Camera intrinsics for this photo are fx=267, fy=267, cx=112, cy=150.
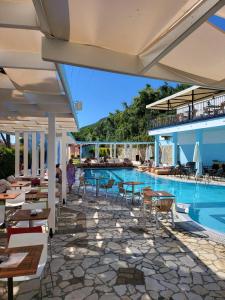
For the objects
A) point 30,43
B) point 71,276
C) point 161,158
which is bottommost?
point 71,276

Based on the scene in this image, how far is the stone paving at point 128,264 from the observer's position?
12.3ft

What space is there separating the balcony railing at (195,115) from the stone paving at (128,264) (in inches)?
446

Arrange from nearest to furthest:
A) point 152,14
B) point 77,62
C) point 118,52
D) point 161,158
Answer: point 152,14
point 77,62
point 118,52
point 161,158

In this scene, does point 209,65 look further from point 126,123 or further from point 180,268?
point 126,123

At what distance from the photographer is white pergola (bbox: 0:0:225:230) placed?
2102mm

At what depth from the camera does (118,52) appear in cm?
299

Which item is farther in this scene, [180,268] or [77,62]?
[180,268]

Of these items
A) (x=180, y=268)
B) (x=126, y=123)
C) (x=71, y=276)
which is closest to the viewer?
(x=71, y=276)

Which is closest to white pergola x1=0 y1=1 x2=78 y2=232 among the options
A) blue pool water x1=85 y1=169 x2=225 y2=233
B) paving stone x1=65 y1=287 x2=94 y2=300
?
paving stone x1=65 y1=287 x2=94 y2=300

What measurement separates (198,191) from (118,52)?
12054mm

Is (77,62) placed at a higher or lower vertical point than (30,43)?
lower

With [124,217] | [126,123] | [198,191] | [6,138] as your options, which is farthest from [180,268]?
[126,123]

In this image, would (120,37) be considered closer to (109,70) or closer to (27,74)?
(109,70)

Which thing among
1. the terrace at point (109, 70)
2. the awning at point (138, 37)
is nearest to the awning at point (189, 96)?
the terrace at point (109, 70)
